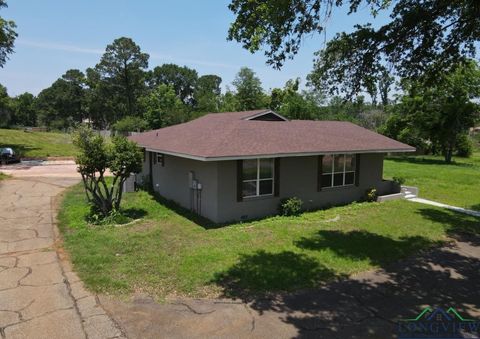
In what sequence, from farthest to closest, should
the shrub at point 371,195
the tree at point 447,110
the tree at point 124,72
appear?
the tree at point 124,72
the tree at point 447,110
the shrub at point 371,195

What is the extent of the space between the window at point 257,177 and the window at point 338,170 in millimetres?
2948

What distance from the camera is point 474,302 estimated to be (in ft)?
22.4

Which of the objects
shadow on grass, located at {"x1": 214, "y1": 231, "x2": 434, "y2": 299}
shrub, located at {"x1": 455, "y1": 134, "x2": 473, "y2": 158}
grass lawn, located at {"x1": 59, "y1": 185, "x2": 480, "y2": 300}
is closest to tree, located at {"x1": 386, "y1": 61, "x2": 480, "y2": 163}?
shrub, located at {"x1": 455, "y1": 134, "x2": 473, "y2": 158}

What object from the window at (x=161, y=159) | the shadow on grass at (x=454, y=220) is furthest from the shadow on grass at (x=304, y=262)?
the window at (x=161, y=159)

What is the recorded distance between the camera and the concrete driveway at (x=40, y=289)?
5578mm

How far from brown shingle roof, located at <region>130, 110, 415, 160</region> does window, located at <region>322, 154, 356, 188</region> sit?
0.68 meters

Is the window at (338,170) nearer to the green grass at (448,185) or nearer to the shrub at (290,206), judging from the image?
the shrub at (290,206)

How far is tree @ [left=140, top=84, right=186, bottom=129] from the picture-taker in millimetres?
50072

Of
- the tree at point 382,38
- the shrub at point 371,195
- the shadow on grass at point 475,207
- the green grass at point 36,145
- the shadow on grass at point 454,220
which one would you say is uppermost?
the tree at point 382,38

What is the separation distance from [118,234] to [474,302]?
30.2 feet

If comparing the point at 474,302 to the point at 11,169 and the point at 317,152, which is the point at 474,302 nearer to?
the point at 317,152

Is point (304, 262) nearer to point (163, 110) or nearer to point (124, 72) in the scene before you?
point (163, 110)

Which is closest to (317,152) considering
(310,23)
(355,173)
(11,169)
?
(355,173)

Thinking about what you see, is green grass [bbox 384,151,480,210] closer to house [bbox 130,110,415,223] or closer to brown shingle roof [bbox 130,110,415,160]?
house [bbox 130,110,415,223]
